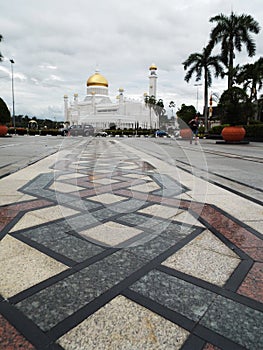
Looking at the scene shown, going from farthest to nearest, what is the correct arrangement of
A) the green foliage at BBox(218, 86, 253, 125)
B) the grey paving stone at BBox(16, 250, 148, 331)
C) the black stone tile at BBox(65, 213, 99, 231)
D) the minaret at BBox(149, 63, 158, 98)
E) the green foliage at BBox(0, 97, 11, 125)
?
the minaret at BBox(149, 63, 158, 98)
the green foliage at BBox(0, 97, 11, 125)
the green foliage at BBox(218, 86, 253, 125)
the black stone tile at BBox(65, 213, 99, 231)
the grey paving stone at BBox(16, 250, 148, 331)

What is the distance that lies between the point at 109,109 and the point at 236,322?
187 feet

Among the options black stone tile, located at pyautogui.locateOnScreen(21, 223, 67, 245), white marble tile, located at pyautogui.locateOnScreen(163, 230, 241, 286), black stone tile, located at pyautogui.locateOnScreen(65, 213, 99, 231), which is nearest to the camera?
white marble tile, located at pyautogui.locateOnScreen(163, 230, 241, 286)

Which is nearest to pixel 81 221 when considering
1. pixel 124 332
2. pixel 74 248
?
pixel 74 248

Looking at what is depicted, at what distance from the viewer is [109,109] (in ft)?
183

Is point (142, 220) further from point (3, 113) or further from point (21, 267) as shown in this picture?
point (3, 113)

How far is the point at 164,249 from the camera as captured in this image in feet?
5.46

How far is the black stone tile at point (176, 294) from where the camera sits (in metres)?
1.12

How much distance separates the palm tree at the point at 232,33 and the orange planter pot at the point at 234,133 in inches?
320

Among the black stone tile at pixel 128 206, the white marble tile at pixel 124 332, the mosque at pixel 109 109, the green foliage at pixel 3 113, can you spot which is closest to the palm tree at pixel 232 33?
the green foliage at pixel 3 113

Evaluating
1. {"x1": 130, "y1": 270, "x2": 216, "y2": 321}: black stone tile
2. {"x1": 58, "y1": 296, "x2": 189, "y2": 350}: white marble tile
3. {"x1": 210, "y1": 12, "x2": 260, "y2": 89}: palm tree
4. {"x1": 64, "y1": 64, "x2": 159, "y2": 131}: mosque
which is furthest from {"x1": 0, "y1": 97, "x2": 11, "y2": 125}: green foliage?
{"x1": 64, "y1": 64, "x2": 159, "y2": 131}: mosque

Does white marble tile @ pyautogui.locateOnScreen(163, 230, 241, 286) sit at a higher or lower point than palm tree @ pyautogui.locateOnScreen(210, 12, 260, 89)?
lower

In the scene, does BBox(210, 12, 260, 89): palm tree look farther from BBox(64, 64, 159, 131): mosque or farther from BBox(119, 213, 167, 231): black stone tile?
BBox(64, 64, 159, 131): mosque

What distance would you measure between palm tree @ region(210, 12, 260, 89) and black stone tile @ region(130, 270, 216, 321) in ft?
69.9

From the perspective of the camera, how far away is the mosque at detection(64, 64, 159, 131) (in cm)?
5328
